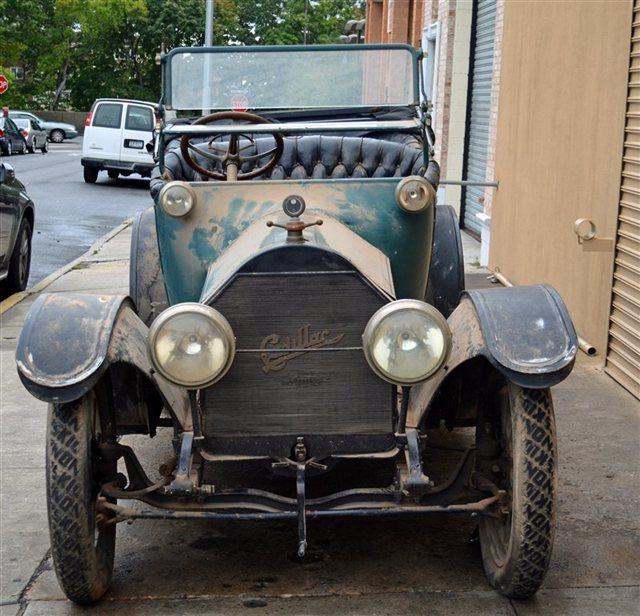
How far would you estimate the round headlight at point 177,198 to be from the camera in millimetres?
4695

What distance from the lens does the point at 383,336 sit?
3715 mm

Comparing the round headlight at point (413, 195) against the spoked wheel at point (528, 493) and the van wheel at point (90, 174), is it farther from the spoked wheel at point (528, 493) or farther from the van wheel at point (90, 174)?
the van wheel at point (90, 174)

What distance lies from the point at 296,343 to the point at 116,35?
186ft

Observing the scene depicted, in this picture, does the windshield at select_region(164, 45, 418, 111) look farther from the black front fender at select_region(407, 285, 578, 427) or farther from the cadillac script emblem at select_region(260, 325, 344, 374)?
the cadillac script emblem at select_region(260, 325, 344, 374)

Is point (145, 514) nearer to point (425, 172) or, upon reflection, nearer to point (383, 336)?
point (383, 336)

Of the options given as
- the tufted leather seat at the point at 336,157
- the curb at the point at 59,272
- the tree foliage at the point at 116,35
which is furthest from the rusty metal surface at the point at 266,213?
the tree foliage at the point at 116,35

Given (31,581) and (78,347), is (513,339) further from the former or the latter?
(31,581)

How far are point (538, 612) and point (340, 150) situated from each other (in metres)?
3.62

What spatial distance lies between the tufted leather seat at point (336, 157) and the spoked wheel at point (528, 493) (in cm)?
273

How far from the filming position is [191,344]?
146 inches

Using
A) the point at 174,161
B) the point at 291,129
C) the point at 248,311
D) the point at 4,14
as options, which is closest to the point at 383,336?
the point at 248,311

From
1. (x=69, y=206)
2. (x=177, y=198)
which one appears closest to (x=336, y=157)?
(x=177, y=198)

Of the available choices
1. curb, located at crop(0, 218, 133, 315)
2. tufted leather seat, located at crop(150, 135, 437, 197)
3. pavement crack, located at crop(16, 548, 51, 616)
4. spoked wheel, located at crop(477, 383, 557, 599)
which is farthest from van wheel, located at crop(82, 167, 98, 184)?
spoked wheel, located at crop(477, 383, 557, 599)

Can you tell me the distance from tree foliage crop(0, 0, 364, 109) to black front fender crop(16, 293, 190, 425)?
49134 mm
